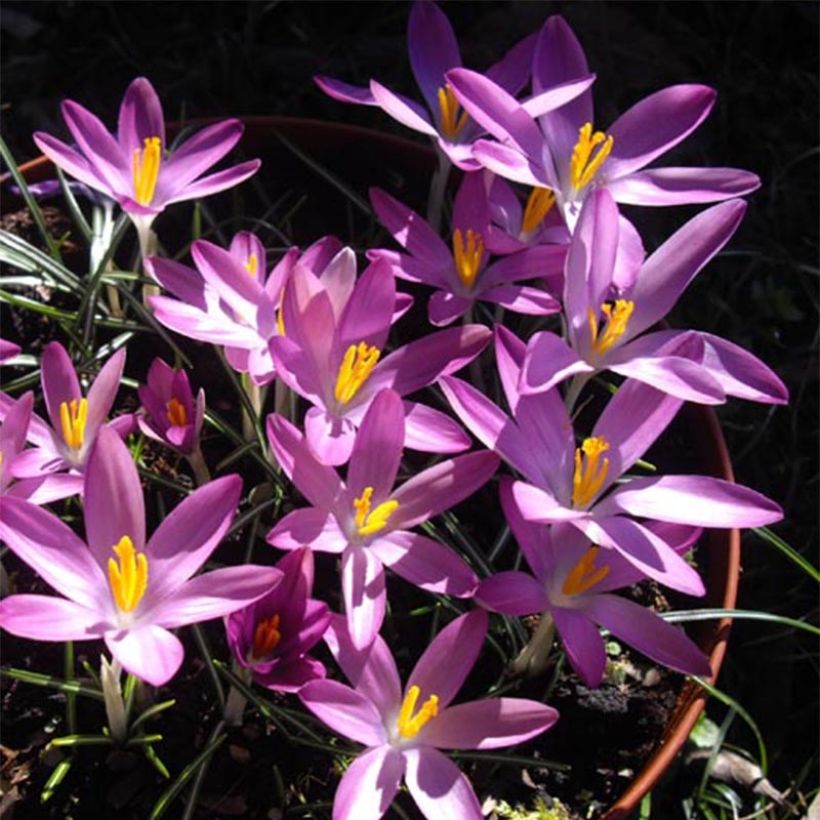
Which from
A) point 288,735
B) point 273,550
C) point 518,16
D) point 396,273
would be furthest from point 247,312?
point 518,16

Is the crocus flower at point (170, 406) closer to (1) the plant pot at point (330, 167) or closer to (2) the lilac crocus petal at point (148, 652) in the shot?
(2) the lilac crocus petal at point (148, 652)

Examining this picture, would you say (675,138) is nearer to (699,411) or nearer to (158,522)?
(699,411)

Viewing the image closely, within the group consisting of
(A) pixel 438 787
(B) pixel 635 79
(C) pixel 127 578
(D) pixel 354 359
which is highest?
(B) pixel 635 79

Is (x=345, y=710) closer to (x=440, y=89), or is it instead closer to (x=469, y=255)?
(x=469, y=255)

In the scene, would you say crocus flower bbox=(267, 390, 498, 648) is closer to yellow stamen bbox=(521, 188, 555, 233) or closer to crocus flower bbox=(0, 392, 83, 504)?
crocus flower bbox=(0, 392, 83, 504)

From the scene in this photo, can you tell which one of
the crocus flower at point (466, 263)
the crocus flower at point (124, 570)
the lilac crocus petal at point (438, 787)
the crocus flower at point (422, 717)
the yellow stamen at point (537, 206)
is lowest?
the lilac crocus petal at point (438, 787)

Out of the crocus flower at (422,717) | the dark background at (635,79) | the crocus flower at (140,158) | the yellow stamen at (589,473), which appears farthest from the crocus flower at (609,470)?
the dark background at (635,79)

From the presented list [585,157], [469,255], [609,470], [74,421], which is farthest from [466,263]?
[74,421]
